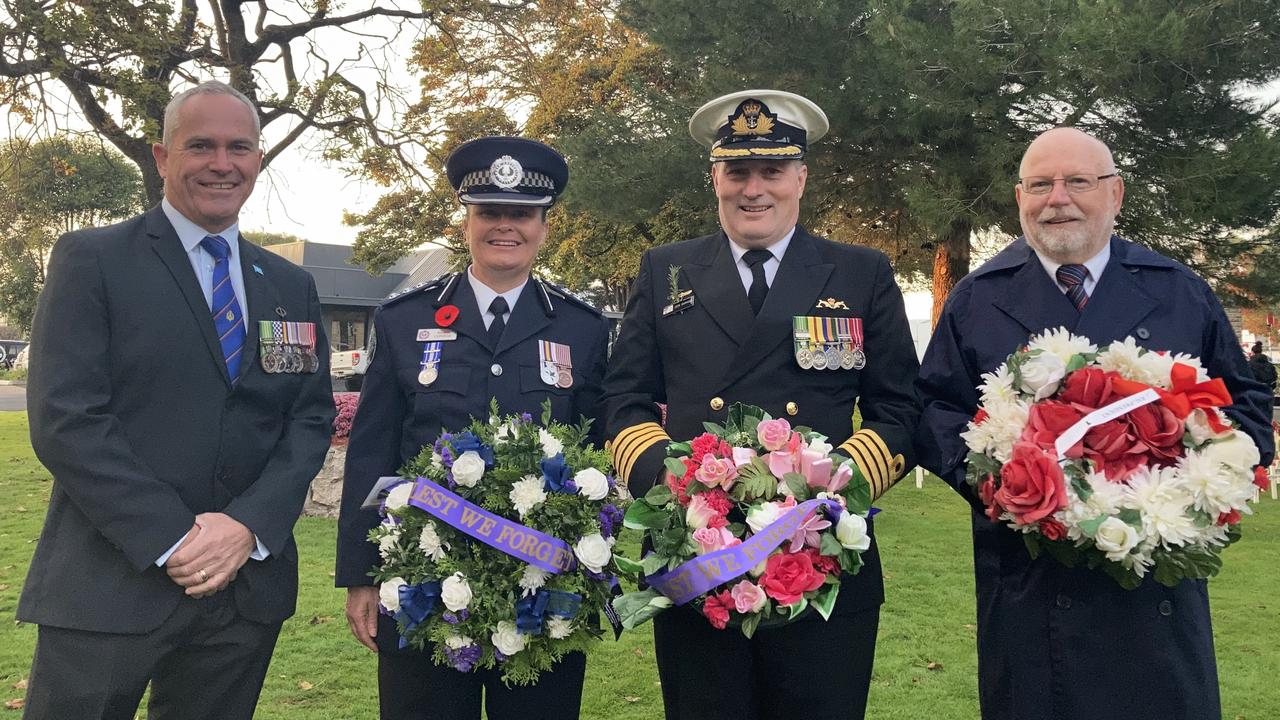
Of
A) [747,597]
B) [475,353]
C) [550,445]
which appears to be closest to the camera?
[747,597]

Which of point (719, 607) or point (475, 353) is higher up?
point (475, 353)

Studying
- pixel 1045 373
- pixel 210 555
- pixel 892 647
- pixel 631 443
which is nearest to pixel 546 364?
pixel 631 443

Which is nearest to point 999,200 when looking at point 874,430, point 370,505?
point 874,430

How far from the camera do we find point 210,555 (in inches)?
98.4

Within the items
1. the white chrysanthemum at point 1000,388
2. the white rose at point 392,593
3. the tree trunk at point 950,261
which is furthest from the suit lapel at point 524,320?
the tree trunk at point 950,261

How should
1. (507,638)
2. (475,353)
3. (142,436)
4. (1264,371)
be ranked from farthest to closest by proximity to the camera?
(1264,371), (475,353), (142,436), (507,638)

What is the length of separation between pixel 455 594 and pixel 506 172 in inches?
Result: 52.8

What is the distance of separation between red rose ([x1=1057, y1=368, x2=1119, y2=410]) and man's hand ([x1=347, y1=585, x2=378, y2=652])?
80.6 inches

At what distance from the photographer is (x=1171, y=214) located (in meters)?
9.91

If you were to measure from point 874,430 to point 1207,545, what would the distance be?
852 millimetres

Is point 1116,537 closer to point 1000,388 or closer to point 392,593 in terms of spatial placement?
point 1000,388

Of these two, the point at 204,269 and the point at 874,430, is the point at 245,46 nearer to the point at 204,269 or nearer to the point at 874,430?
the point at 204,269

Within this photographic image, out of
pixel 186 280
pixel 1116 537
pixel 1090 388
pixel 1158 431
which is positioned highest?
pixel 186 280

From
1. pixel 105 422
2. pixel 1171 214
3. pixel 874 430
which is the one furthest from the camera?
pixel 1171 214
